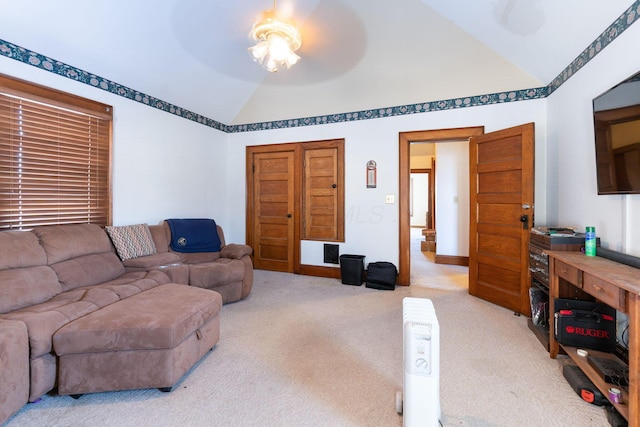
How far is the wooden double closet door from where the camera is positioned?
14.1 ft

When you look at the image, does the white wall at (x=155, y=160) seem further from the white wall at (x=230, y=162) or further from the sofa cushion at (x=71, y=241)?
the sofa cushion at (x=71, y=241)

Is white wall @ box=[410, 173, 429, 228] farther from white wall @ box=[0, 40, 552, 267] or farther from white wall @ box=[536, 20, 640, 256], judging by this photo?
white wall @ box=[536, 20, 640, 256]

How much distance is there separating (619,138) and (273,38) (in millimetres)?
2592

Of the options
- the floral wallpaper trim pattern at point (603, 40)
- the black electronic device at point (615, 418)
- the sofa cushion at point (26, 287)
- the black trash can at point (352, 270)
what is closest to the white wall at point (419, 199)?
the black trash can at point (352, 270)

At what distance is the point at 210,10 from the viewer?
2914 millimetres

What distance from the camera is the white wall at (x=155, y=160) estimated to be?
303 centimetres

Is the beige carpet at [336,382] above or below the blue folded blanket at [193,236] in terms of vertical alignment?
below

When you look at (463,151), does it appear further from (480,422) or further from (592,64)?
(480,422)

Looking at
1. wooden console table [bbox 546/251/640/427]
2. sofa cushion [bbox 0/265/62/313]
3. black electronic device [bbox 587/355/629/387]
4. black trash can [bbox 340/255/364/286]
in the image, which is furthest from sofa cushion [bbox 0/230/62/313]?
black electronic device [bbox 587/355/629/387]

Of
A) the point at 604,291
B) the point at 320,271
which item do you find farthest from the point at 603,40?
the point at 320,271

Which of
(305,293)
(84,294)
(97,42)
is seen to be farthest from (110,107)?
(305,293)

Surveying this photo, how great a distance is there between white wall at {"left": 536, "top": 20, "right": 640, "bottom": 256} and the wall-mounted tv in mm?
169

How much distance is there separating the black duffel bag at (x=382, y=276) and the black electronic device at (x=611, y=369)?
6.87 ft

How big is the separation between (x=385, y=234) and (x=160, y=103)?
3453 millimetres
